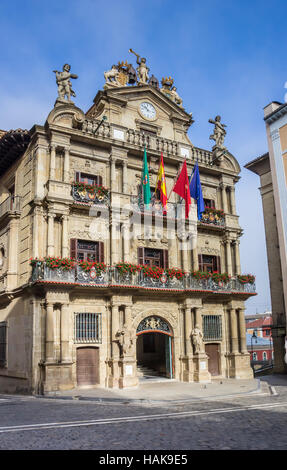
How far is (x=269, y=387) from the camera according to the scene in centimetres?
1925

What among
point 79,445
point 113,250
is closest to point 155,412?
point 79,445

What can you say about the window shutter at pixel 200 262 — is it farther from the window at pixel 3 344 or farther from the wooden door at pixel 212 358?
the window at pixel 3 344

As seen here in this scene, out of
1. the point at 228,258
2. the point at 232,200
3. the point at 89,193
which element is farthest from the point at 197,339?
the point at 89,193

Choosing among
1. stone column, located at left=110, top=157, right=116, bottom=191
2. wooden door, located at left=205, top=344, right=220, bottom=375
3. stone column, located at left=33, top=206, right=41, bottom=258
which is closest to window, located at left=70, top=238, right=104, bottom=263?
stone column, located at left=33, top=206, right=41, bottom=258

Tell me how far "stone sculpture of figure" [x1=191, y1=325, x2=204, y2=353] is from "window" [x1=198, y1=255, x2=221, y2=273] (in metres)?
4.06

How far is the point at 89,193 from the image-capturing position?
72.3ft

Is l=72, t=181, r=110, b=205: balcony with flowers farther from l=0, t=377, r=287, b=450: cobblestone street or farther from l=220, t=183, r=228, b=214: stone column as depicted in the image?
l=0, t=377, r=287, b=450: cobblestone street

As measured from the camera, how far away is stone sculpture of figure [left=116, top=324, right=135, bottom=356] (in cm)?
2042

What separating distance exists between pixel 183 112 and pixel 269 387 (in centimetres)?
1697

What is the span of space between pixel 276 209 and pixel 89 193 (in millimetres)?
9107

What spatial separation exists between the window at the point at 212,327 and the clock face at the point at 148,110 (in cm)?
1240

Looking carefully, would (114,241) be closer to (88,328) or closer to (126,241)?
(126,241)

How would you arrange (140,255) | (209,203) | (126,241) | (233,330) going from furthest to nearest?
(209,203) → (233,330) → (140,255) → (126,241)

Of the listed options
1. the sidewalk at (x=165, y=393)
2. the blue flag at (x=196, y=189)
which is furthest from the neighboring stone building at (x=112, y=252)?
the blue flag at (x=196, y=189)
